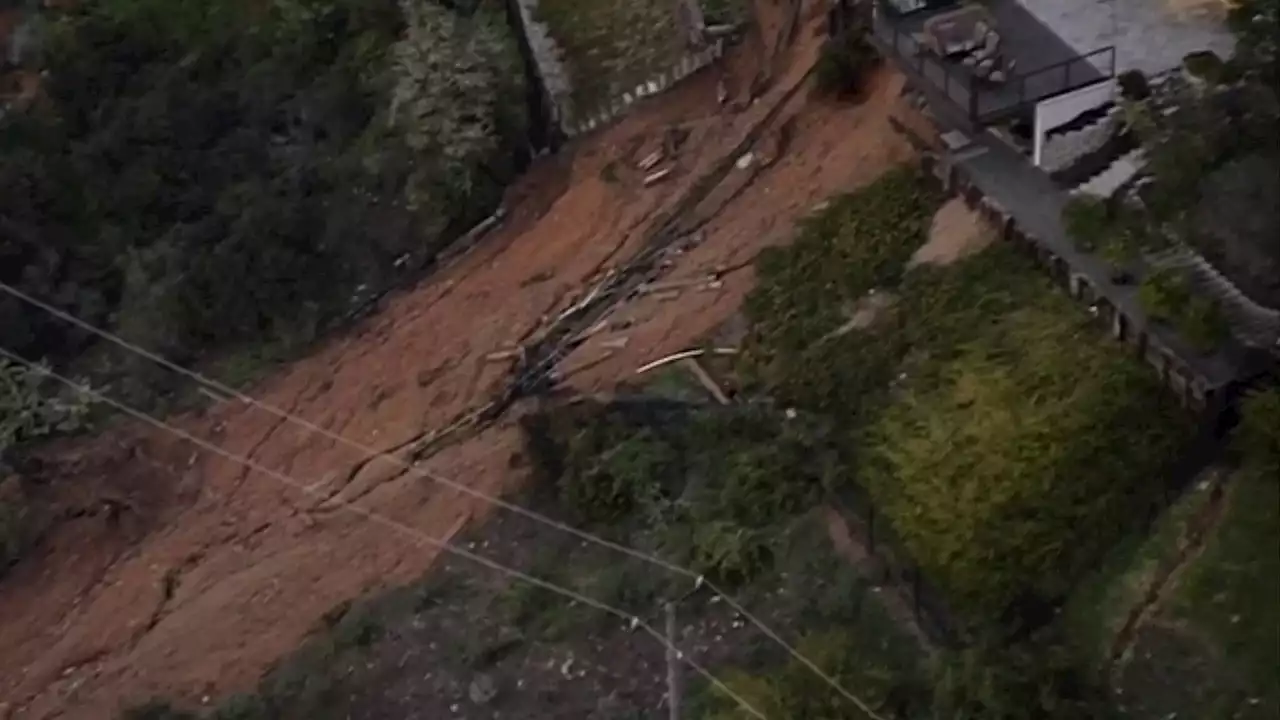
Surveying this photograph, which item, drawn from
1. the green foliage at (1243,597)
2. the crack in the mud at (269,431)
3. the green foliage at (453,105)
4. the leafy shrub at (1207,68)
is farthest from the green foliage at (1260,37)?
the crack in the mud at (269,431)

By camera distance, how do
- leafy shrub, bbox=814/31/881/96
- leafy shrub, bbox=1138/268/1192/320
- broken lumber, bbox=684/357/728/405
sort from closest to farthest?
leafy shrub, bbox=1138/268/1192/320
broken lumber, bbox=684/357/728/405
leafy shrub, bbox=814/31/881/96

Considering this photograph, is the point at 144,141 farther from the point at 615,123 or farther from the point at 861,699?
the point at 861,699

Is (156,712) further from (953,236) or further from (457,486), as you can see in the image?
(953,236)

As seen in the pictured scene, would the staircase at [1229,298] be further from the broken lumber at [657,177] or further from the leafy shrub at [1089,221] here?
the broken lumber at [657,177]

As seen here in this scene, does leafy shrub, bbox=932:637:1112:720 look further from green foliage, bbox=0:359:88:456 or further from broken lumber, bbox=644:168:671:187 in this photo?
green foliage, bbox=0:359:88:456

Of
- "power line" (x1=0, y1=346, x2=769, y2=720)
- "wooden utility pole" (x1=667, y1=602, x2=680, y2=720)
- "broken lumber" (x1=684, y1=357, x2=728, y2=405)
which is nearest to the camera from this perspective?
"wooden utility pole" (x1=667, y1=602, x2=680, y2=720)

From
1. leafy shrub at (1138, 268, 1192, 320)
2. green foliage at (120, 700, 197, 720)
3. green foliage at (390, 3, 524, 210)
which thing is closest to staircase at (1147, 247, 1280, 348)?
leafy shrub at (1138, 268, 1192, 320)
